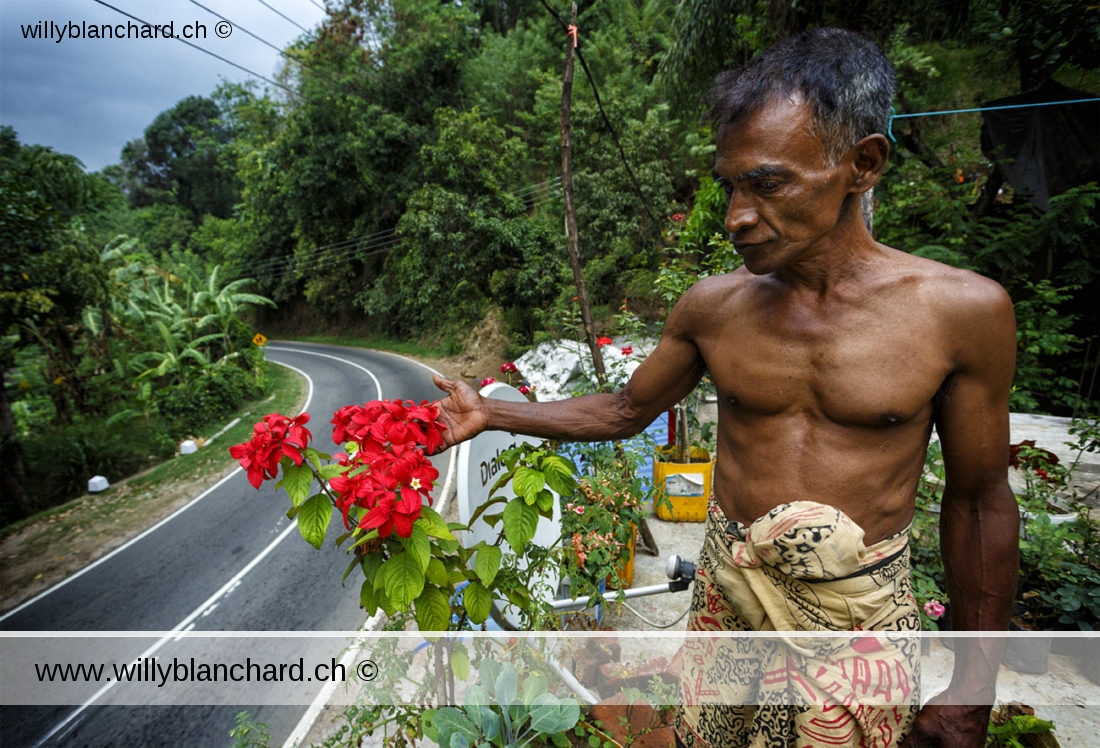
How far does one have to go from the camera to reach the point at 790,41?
1.19 meters

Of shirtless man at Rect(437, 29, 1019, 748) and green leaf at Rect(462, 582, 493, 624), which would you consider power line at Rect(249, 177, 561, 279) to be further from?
shirtless man at Rect(437, 29, 1019, 748)

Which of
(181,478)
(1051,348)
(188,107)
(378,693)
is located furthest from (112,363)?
(188,107)

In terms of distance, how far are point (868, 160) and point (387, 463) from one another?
4.18 ft

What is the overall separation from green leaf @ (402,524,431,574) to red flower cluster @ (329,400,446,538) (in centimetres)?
5

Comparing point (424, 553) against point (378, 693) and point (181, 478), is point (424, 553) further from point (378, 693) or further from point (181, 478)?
point (181, 478)

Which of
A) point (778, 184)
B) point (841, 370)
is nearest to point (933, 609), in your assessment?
point (841, 370)

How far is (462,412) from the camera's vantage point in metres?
1.52

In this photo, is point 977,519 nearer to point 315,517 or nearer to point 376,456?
point 376,456

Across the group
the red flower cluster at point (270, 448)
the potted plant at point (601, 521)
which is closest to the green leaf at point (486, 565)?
the red flower cluster at point (270, 448)

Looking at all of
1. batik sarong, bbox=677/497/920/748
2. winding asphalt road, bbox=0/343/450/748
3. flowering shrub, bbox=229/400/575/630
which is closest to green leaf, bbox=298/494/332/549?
flowering shrub, bbox=229/400/575/630

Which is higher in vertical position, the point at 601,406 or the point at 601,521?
the point at 601,406

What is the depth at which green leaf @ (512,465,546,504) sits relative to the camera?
57.9 inches

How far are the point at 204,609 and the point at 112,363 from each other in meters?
10.6

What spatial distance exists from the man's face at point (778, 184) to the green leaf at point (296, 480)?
1.19 meters
